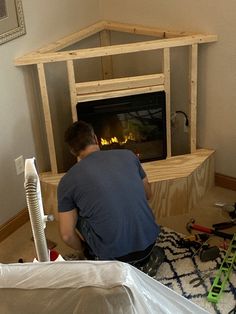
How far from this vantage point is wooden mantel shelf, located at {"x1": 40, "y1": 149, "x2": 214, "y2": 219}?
2.77m

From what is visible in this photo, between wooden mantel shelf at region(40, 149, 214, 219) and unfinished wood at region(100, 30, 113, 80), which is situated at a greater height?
unfinished wood at region(100, 30, 113, 80)

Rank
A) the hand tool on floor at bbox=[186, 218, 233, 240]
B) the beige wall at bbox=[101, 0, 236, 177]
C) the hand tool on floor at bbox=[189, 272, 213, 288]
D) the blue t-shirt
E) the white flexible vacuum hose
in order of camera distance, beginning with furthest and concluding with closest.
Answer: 1. the beige wall at bbox=[101, 0, 236, 177]
2. the hand tool on floor at bbox=[186, 218, 233, 240]
3. the hand tool on floor at bbox=[189, 272, 213, 288]
4. the blue t-shirt
5. the white flexible vacuum hose

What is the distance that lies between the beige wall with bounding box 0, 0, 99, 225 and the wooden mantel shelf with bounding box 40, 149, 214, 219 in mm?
193

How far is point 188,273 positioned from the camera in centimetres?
237

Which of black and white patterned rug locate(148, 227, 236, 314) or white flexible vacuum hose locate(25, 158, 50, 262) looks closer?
white flexible vacuum hose locate(25, 158, 50, 262)

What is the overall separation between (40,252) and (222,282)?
1253 millimetres

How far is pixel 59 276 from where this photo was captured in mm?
1089

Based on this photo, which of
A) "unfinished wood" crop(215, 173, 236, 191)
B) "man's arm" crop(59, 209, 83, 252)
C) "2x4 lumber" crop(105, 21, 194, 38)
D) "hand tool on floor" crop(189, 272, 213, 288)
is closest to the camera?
"man's arm" crop(59, 209, 83, 252)

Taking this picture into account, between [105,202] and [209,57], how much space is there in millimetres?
1292

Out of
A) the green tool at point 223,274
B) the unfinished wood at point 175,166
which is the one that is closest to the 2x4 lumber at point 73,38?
the unfinished wood at point 175,166

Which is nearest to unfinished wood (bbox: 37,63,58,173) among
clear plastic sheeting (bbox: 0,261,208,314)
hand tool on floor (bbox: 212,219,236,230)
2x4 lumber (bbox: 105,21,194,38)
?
2x4 lumber (bbox: 105,21,194,38)

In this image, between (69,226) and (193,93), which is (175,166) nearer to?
(193,93)

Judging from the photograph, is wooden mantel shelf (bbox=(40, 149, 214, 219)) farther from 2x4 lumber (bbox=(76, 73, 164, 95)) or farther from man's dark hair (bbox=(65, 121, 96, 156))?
man's dark hair (bbox=(65, 121, 96, 156))

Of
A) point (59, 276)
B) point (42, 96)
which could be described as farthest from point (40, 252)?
point (42, 96)
